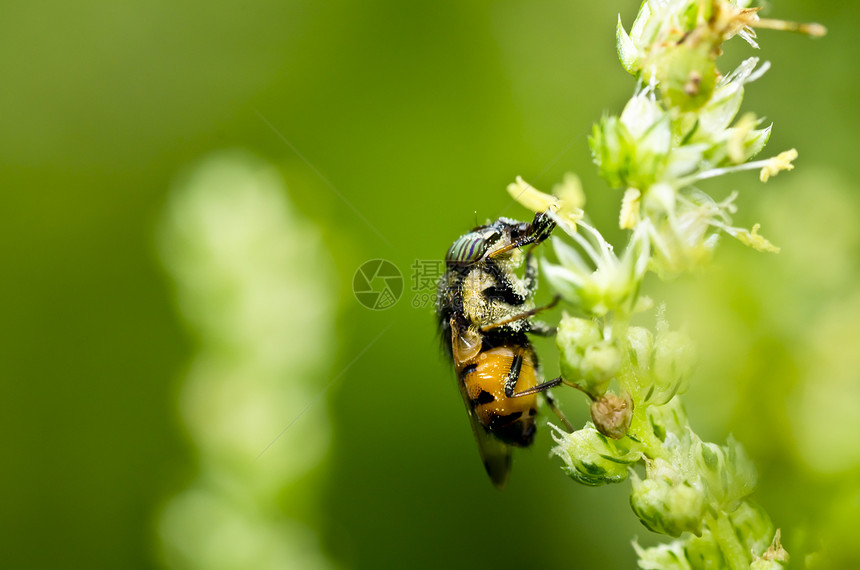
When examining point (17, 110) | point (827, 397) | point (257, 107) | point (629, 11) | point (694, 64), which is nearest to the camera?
point (694, 64)

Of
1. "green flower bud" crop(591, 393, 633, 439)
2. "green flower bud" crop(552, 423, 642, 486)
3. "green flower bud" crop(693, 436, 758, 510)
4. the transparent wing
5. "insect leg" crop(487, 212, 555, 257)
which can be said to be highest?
"insect leg" crop(487, 212, 555, 257)

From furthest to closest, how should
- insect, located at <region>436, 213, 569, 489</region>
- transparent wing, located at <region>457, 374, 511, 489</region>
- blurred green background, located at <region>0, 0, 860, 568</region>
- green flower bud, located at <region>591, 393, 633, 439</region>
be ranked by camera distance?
1. blurred green background, located at <region>0, 0, 860, 568</region>
2. transparent wing, located at <region>457, 374, 511, 489</region>
3. insect, located at <region>436, 213, 569, 489</region>
4. green flower bud, located at <region>591, 393, 633, 439</region>

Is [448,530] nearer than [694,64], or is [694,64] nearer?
[694,64]

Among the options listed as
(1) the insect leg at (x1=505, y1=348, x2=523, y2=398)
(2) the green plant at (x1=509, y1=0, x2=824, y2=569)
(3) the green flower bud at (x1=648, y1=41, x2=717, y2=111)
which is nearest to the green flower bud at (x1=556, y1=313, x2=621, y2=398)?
(2) the green plant at (x1=509, y1=0, x2=824, y2=569)

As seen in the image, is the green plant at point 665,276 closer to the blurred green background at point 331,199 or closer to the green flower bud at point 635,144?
the green flower bud at point 635,144

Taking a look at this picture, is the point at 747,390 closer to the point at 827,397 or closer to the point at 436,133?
the point at 827,397

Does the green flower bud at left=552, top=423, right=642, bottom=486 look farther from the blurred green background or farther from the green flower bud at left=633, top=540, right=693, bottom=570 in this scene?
the blurred green background

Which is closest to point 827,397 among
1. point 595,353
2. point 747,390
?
point 747,390
